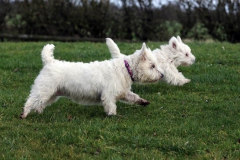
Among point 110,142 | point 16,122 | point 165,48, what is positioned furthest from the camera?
point 165,48

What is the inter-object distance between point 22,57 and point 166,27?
10.1 meters

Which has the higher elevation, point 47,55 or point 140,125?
point 47,55

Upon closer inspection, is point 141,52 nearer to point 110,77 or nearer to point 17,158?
point 110,77

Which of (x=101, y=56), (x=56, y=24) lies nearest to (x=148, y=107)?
(x=101, y=56)

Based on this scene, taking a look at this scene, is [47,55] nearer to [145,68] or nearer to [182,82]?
[145,68]

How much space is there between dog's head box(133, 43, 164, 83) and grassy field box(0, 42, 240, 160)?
0.62 metres

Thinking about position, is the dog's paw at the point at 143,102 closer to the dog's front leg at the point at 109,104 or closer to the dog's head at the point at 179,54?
the dog's front leg at the point at 109,104

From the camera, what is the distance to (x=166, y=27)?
20.7 metres

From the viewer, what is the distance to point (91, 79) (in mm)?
7023

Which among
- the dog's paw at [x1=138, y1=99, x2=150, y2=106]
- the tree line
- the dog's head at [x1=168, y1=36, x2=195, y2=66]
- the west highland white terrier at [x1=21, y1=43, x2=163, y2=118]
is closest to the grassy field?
the dog's paw at [x1=138, y1=99, x2=150, y2=106]

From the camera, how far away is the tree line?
20.0m

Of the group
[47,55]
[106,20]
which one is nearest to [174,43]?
[47,55]

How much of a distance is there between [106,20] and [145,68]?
13.8 meters

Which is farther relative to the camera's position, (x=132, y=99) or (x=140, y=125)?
(x=132, y=99)
